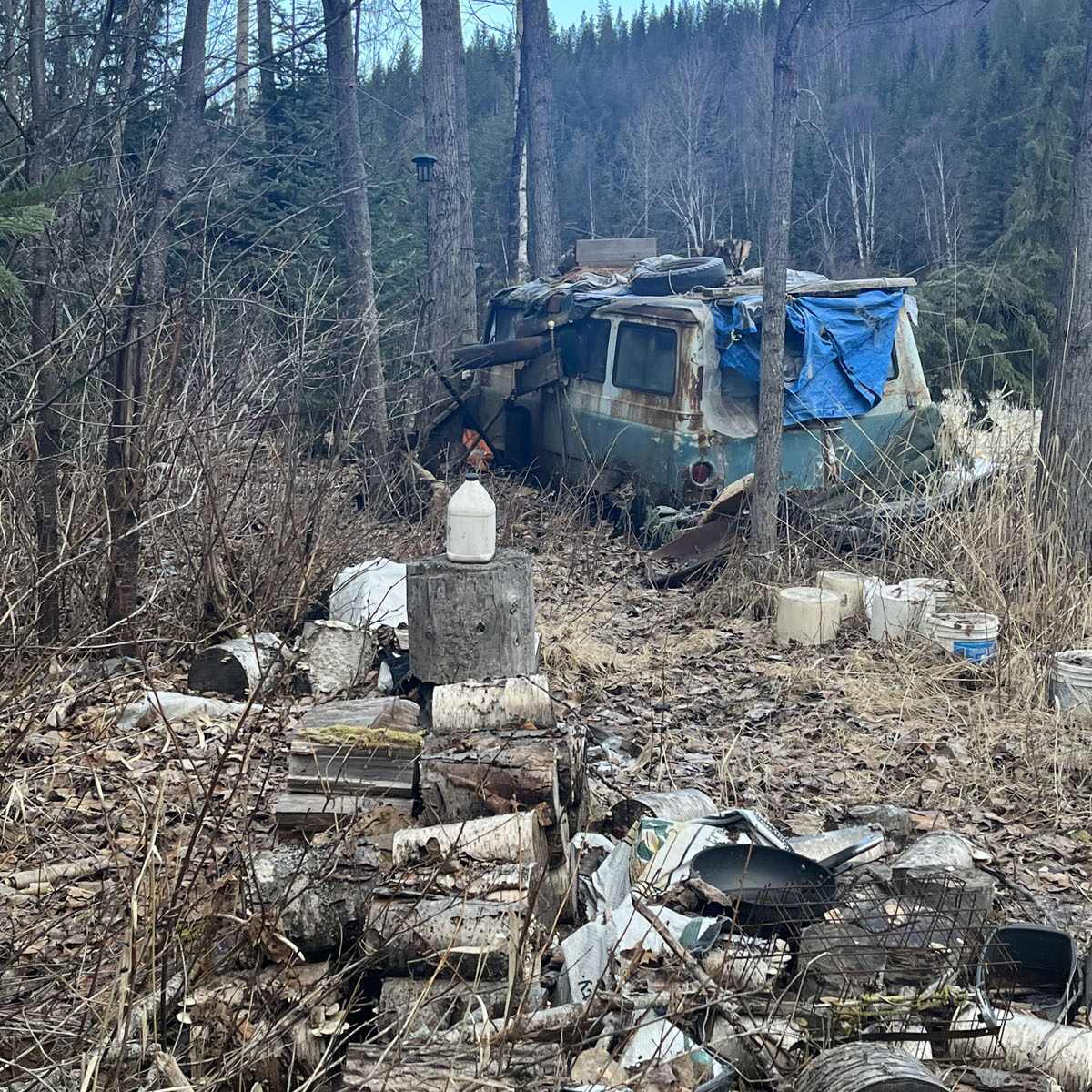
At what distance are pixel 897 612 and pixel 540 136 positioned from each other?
14754 millimetres

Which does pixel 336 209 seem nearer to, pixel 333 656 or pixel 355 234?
pixel 355 234

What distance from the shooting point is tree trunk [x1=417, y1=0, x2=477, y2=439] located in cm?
1362

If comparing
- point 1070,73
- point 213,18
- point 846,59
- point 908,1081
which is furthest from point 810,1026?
point 846,59

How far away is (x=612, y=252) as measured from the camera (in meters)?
12.1

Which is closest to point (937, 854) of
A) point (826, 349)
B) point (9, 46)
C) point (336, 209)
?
point (826, 349)

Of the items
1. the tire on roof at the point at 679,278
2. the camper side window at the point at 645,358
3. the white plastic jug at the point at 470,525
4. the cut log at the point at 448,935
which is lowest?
the cut log at the point at 448,935

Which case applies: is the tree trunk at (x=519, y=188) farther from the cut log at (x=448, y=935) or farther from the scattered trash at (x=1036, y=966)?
the cut log at (x=448, y=935)

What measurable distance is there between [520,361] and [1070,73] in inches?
856

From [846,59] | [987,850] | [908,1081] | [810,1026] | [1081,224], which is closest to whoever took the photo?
[908,1081]

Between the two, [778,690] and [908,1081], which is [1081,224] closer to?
[778,690]

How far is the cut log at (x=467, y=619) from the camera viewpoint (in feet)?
15.6

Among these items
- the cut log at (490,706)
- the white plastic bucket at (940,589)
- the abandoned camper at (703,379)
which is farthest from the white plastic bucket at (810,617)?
the cut log at (490,706)

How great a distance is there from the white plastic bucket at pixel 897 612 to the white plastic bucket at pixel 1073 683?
1.03 meters

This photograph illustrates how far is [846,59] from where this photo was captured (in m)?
47.9
